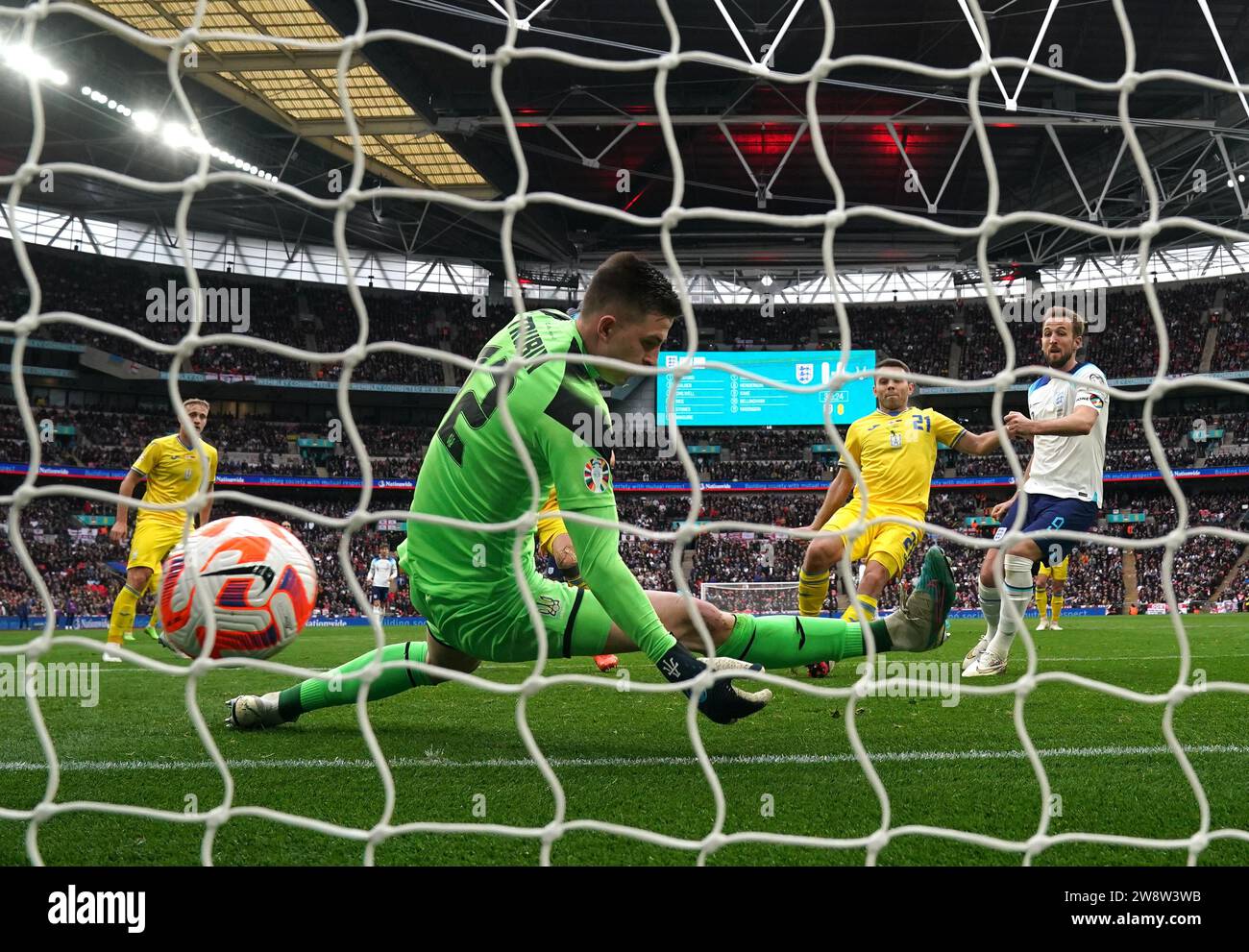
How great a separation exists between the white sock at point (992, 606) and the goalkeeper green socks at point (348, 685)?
3996 mm

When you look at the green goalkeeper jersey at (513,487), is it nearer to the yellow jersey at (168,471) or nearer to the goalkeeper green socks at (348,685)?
the goalkeeper green socks at (348,685)

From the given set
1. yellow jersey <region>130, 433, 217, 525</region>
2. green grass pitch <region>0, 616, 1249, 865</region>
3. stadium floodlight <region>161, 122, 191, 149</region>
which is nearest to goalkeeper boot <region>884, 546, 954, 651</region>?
green grass pitch <region>0, 616, 1249, 865</region>

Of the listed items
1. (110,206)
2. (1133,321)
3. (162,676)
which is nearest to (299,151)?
(110,206)

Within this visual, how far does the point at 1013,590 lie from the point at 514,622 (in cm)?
419

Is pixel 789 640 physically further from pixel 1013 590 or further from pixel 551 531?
pixel 1013 590

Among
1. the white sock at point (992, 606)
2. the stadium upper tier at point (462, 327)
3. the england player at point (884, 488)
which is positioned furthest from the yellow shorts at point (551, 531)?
the stadium upper tier at point (462, 327)

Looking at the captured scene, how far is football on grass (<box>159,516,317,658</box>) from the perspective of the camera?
112 inches

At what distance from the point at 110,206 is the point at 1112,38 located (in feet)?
84.6

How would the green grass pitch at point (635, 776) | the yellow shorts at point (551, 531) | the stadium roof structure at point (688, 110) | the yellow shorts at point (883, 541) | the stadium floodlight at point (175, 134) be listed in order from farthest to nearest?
1. the stadium floodlight at point (175, 134)
2. the stadium roof structure at point (688, 110)
3. the yellow shorts at point (883, 541)
4. the yellow shorts at point (551, 531)
5. the green grass pitch at point (635, 776)

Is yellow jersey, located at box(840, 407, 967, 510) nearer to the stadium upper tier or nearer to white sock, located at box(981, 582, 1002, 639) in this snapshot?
white sock, located at box(981, 582, 1002, 639)

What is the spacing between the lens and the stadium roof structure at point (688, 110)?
54.4ft

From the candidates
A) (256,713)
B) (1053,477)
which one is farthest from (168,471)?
(1053,477)

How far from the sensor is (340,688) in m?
3.86
